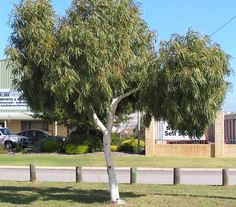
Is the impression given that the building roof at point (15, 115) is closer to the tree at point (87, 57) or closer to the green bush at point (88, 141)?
the green bush at point (88, 141)

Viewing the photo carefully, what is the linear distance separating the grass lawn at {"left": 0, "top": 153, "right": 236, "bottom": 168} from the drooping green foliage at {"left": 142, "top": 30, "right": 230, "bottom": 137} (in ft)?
51.6

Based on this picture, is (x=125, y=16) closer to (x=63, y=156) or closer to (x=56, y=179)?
(x=56, y=179)

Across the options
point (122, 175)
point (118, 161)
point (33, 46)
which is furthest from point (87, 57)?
point (118, 161)

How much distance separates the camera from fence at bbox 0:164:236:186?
1845cm

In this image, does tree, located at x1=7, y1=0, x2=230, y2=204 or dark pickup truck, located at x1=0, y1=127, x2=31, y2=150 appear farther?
dark pickup truck, located at x1=0, y1=127, x2=31, y2=150

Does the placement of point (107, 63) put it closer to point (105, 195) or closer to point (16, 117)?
point (105, 195)

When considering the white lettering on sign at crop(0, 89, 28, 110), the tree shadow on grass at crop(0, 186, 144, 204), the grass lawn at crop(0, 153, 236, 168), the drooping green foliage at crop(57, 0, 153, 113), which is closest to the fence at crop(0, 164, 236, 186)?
the tree shadow on grass at crop(0, 186, 144, 204)

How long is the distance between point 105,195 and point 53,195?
138 cm

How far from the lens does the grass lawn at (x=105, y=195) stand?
1320 cm

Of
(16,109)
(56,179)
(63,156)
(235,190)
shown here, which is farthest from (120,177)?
(16,109)

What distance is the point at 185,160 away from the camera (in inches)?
1226

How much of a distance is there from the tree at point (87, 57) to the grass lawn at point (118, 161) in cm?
1567

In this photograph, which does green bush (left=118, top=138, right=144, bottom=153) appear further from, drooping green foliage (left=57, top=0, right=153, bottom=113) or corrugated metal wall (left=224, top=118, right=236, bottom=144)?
drooping green foliage (left=57, top=0, right=153, bottom=113)

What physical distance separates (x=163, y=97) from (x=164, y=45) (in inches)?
44.9
